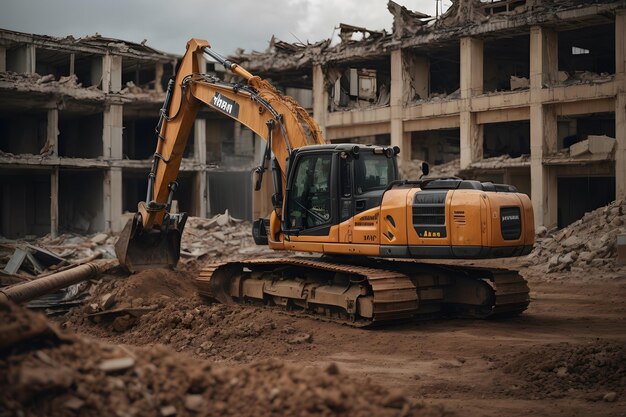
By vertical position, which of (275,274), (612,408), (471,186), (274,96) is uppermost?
(274,96)

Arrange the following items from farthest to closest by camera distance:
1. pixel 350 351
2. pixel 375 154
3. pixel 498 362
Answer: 1. pixel 375 154
2. pixel 350 351
3. pixel 498 362

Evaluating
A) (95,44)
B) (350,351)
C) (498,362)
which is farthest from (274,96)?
(95,44)

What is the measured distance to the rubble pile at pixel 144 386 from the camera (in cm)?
571

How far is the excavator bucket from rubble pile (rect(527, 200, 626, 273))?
10164 millimetres

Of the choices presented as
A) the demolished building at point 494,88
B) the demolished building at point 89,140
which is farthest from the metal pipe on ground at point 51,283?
the demolished building at point 494,88

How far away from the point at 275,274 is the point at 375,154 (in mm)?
2818

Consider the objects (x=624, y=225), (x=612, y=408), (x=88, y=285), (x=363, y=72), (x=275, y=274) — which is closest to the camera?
(x=612, y=408)

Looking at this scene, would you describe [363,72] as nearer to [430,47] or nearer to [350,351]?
[430,47]

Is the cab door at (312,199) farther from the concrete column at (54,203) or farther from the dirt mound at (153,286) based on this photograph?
the concrete column at (54,203)

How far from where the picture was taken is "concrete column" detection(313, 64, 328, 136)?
3219 cm

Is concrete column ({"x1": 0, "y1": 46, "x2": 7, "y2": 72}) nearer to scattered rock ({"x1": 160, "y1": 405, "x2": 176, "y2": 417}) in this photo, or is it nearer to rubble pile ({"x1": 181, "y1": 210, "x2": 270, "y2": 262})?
rubble pile ({"x1": 181, "y1": 210, "x2": 270, "y2": 262})

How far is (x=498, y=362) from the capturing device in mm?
9922

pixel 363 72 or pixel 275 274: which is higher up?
pixel 363 72

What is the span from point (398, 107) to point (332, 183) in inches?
717
